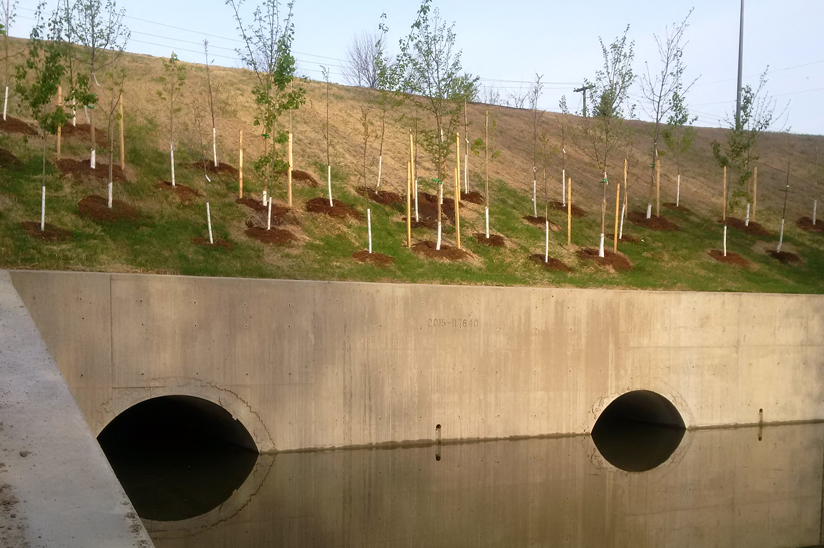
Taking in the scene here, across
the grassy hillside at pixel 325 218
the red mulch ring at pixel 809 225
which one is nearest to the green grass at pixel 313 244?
the grassy hillside at pixel 325 218

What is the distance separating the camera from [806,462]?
14.5 metres

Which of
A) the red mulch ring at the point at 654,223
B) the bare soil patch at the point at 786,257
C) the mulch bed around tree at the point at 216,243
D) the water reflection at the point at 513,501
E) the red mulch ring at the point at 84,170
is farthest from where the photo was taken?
the red mulch ring at the point at 654,223

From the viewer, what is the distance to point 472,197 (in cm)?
2573

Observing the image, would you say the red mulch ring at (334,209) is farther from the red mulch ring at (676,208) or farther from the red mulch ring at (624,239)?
the red mulch ring at (676,208)

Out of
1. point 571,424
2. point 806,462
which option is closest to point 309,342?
point 571,424

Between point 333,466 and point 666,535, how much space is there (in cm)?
503

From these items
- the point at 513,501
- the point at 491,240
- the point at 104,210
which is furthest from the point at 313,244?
the point at 513,501

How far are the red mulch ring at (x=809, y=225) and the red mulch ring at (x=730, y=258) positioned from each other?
737 centimetres

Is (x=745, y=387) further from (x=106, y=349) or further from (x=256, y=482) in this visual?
(x=106, y=349)

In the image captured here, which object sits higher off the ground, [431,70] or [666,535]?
[431,70]

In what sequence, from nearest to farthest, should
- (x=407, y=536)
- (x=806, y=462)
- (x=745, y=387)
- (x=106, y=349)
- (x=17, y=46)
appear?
(x=407, y=536) < (x=106, y=349) < (x=806, y=462) < (x=745, y=387) < (x=17, y=46)

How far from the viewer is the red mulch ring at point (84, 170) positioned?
19.3m

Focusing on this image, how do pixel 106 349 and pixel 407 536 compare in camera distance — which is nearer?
pixel 407 536

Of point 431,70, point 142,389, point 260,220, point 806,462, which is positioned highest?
point 431,70
